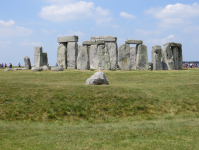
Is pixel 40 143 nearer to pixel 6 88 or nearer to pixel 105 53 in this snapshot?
pixel 6 88

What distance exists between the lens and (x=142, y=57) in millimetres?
32562

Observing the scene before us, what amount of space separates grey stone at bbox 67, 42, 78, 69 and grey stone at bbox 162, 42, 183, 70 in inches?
472

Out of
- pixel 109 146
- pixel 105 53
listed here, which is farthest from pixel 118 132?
pixel 105 53

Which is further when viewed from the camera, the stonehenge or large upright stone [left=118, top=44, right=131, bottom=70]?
large upright stone [left=118, top=44, right=131, bottom=70]

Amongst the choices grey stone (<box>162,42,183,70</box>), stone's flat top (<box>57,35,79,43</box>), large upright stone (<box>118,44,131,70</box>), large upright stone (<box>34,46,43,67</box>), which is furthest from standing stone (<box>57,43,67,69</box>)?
grey stone (<box>162,42,183,70</box>)

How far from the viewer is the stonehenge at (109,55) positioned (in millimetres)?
29547

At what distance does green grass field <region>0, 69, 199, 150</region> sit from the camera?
362 inches

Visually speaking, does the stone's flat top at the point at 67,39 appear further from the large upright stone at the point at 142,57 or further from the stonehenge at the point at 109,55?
the large upright stone at the point at 142,57

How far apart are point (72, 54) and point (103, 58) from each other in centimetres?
819

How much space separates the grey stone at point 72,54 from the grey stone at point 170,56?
12.0m

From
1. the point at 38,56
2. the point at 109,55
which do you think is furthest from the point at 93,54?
the point at 38,56

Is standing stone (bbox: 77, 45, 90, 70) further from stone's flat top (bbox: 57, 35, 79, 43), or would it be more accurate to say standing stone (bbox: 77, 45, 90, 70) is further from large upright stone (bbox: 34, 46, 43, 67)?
large upright stone (bbox: 34, 46, 43, 67)

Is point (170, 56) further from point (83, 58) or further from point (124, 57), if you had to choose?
point (83, 58)

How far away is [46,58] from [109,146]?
30.8 m
